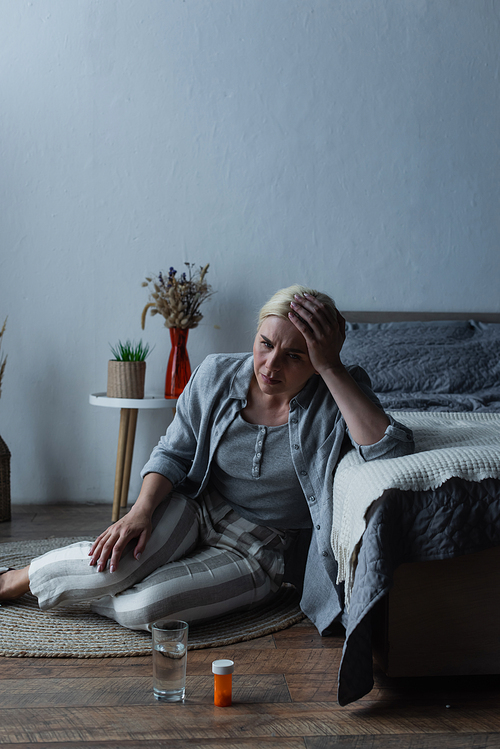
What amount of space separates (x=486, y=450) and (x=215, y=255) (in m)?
1.86

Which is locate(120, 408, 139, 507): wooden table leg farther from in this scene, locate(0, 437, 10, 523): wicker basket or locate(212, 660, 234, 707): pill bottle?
locate(212, 660, 234, 707): pill bottle

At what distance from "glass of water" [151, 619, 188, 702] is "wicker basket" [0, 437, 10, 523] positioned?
5.37ft

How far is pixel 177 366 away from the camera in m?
2.79

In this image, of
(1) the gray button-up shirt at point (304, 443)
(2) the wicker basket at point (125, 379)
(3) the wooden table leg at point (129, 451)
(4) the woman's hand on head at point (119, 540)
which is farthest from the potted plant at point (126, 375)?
(4) the woman's hand on head at point (119, 540)

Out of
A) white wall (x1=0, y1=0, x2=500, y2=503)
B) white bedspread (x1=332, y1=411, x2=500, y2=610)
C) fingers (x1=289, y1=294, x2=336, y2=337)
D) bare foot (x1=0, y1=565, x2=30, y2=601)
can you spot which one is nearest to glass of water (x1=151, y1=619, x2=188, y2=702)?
white bedspread (x1=332, y1=411, x2=500, y2=610)

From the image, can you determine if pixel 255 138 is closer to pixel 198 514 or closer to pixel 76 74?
pixel 76 74

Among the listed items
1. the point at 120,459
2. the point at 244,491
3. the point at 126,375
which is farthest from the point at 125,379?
the point at 244,491

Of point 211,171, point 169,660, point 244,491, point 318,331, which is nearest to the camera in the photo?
point 169,660

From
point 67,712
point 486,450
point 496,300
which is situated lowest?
point 67,712

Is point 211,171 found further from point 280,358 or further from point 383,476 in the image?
point 383,476

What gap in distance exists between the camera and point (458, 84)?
3.00 metres

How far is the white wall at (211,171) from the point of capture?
2938 mm

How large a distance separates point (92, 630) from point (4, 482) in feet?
4.18

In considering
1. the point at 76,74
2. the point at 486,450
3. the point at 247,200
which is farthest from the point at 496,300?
the point at 76,74
